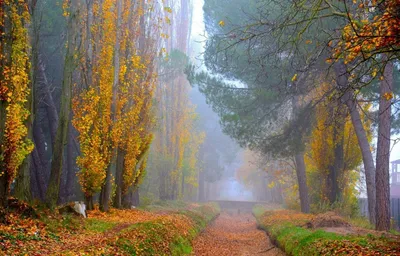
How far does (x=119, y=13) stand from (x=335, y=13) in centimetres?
1234

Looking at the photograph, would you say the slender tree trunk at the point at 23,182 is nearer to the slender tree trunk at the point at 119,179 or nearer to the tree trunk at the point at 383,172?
the slender tree trunk at the point at 119,179

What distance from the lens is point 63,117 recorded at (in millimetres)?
13883

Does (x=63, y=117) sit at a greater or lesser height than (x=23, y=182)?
greater

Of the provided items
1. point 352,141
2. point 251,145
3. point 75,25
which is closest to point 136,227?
point 75,25

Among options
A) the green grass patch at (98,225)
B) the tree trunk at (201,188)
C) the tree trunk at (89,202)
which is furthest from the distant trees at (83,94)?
the tree trunk at (201,188)

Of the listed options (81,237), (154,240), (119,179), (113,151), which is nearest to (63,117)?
(113,151)

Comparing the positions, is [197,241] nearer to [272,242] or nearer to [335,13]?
[272,242]

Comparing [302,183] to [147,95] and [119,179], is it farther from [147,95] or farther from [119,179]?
[119,179]

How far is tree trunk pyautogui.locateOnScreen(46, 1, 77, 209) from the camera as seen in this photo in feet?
44.6

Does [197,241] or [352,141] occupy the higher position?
[352,141]

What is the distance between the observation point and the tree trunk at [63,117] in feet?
44.6

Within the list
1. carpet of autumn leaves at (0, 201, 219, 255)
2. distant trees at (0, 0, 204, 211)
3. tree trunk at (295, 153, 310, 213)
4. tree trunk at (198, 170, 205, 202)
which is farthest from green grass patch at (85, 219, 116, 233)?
tree trunk at (198, 170, 205, 202)

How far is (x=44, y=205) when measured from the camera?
492 inches

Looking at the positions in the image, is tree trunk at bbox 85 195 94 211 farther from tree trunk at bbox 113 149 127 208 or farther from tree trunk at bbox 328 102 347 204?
tree trunk at bbox 328 102 347 204
